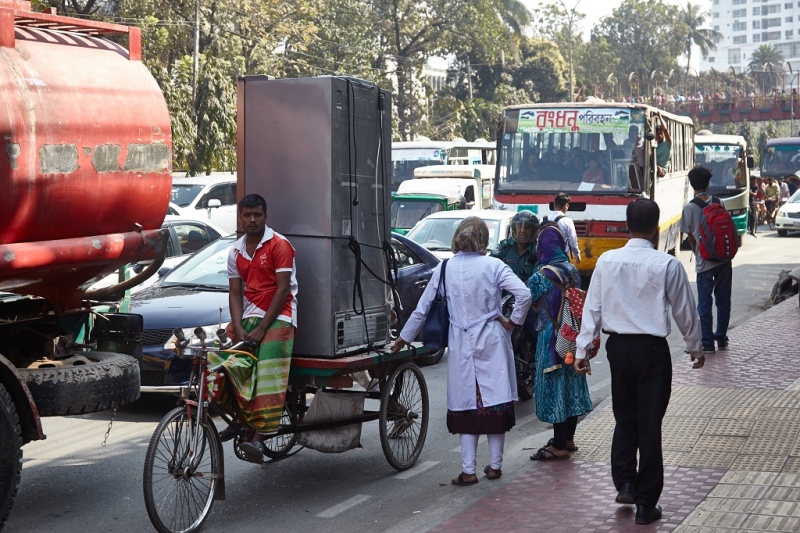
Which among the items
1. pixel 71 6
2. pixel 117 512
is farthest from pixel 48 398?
pixel 71 6

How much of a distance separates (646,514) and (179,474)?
94.7 inches

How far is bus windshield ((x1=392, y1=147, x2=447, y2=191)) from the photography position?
34469mm

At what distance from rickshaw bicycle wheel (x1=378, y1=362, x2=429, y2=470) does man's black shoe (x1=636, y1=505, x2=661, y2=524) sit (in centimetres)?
182

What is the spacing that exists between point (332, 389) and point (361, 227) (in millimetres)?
1057

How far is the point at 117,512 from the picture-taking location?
6027 mm

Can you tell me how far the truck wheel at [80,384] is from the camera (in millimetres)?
5570

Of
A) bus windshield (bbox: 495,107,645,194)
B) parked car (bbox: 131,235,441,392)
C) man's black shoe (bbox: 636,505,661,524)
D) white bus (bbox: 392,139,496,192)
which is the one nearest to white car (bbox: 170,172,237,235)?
bus windshield (bbox: 495,107,645,194)

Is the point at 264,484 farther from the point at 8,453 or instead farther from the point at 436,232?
the point at 436,232

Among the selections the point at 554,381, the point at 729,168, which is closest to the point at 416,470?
the point at 554,381

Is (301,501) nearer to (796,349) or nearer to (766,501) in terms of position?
(766,501)

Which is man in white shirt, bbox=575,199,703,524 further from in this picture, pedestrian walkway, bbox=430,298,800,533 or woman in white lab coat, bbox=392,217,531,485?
woman in white lab coat, bbox=392,217,531,485

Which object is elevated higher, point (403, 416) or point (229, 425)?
point (229, 425)

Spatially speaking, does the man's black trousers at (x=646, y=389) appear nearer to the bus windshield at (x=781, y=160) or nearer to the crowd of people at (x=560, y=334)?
the crowd of people at (x=560, y=334)

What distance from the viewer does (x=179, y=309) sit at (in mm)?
8680
